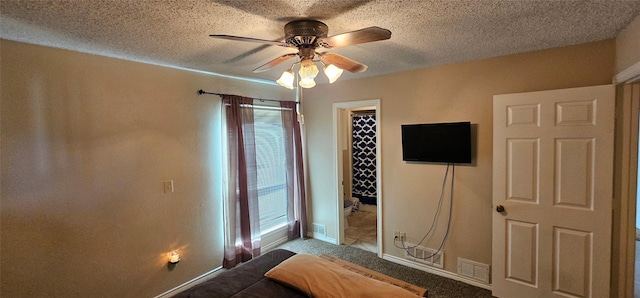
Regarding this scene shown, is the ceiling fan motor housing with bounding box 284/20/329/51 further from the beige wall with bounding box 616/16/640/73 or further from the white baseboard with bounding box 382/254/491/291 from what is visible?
the white baseboard with bounding box 382/254/491/291

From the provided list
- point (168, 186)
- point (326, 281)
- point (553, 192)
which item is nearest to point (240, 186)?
point (168, 186)

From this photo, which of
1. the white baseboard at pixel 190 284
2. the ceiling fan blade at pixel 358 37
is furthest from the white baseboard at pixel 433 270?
the ceiling fan blade at pixel 358 37

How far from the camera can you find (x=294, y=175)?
397cm

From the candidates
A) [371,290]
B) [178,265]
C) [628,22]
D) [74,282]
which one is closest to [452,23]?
[628,22]

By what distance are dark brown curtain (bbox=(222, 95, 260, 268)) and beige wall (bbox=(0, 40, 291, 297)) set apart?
0.13 m

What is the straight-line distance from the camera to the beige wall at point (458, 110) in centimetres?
235

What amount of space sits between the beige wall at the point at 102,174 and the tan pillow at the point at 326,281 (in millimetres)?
1399

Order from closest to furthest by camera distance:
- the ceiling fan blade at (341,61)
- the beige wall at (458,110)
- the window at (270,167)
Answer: the ceiling fan blade at (341,61)
the beige wall at (458,110)
the window at (270,167)

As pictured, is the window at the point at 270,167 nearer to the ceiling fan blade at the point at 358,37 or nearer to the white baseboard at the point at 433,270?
the white baseboard at the point at 433,270

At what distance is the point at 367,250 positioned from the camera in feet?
12.2

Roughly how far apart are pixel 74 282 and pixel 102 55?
1.83 metres

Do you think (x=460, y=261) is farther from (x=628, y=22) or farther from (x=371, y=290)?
(x=628, y=22)

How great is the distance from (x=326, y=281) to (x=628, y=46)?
2546 millimetres

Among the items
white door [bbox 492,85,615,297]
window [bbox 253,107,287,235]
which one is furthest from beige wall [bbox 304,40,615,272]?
window [bbox 253,107,287,235]
